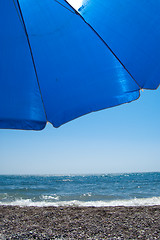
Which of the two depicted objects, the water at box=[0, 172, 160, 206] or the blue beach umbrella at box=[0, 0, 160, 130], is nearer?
the blue beach umbrella at box=[0, 0, 160, 130]

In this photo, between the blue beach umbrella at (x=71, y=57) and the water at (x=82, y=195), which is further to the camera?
the water at (x=82, y=195)

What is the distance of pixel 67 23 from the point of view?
196cm

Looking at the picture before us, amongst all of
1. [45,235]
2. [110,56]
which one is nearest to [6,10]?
[110,56]

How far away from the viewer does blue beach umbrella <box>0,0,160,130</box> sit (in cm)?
184

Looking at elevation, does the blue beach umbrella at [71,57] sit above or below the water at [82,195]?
above

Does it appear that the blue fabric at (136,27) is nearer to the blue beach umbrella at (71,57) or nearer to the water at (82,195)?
the blue beach umbrella at (71,57)

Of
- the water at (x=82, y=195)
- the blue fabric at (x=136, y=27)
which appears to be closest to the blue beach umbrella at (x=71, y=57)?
the blue fabric at (x=136, y=27)

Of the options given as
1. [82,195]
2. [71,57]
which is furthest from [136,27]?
[82,195]

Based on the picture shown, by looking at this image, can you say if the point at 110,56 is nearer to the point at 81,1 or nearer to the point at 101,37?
the point at 101,37

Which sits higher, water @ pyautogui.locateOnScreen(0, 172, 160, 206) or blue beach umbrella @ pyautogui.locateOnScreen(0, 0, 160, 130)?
blue beach umbrella @ pyautogui.locateOnScreen(0, 0, 160, 130)

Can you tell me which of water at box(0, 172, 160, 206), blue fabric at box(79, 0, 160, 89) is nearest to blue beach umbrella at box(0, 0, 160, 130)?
blue fabric at box(79, 0, 160, 89)

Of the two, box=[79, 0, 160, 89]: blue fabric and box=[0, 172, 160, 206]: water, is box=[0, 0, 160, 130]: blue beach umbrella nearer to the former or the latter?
box=[79, 0, 160, 89]: blue fabric

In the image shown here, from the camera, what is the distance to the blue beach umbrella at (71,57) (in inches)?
72.3

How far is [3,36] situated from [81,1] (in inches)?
32.2
